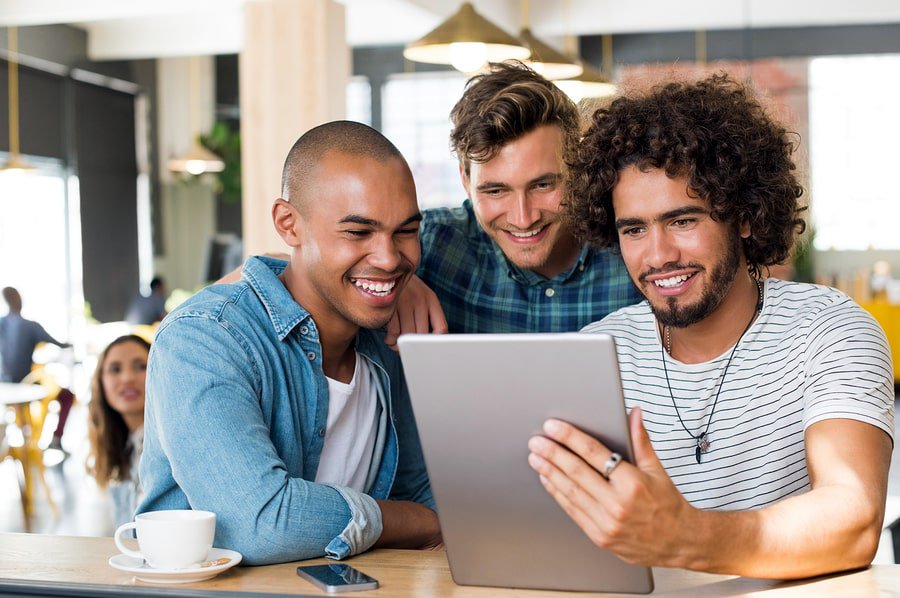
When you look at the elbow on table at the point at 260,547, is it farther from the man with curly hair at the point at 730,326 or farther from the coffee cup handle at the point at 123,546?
the man with curly hair at the point at 730,326

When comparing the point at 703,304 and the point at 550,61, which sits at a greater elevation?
the point at 550,61

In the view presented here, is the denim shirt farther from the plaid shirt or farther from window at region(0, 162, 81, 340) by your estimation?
window at region(0, 162, 81, 340)

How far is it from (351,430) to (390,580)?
0.52 metres

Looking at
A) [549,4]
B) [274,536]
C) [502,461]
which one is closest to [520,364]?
[502,461]

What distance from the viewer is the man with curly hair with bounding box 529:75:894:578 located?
1.69m

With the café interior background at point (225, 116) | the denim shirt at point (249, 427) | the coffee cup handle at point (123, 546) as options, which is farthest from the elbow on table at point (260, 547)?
the café interior background at point (225, 116)

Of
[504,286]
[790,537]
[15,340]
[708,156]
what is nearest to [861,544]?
[790,537]

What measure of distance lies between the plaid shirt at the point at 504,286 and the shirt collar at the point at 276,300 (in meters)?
0.74

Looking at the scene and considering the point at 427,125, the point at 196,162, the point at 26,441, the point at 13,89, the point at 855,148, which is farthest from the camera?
the point at 427,125

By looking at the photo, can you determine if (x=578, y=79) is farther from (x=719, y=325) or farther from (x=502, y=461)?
(x=502, y=461)

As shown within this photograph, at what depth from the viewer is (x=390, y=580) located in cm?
155

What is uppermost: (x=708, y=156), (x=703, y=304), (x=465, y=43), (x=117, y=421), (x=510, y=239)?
(x=465, y=43)

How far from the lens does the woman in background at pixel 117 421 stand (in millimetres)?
4016

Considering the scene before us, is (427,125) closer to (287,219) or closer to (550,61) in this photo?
(550,61)
